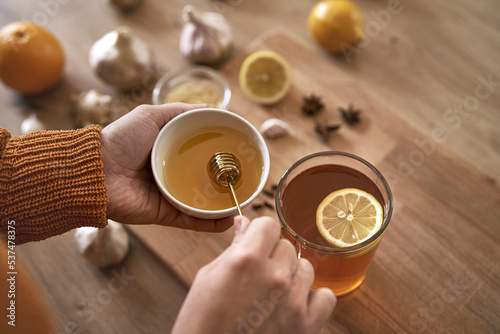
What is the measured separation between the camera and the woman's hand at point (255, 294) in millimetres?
771

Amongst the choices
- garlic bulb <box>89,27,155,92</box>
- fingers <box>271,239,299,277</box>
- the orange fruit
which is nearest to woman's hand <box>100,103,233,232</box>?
fingers <box>271,239,299,277</box>

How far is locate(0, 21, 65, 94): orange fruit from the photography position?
139cm

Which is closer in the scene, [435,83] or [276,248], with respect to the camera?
[276,248]

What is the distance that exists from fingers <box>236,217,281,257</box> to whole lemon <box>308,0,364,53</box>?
0.87 metres

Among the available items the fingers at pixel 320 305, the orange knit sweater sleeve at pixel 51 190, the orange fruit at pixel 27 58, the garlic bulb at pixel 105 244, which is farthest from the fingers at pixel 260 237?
the orange fruit at pixel 27 58

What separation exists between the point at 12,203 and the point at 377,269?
846 mm

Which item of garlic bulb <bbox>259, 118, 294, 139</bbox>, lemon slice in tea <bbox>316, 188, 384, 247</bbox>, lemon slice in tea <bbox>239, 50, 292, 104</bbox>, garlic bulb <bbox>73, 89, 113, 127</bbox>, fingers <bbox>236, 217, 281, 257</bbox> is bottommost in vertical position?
garlic bulb <bbox>73, 89, 113, 127</bbox>

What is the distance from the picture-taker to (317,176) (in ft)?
3.40

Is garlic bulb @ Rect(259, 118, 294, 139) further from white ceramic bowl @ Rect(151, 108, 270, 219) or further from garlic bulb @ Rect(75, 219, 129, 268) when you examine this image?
garlic bulb @ Rect(75, 219, 129, 268)

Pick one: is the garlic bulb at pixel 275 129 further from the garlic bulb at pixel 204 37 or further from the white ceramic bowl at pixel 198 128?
the garlic bulb at pixel 204 37

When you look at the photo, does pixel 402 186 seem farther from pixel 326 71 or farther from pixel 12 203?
pixel 12 203

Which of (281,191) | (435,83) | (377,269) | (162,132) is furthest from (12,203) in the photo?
(435,83)

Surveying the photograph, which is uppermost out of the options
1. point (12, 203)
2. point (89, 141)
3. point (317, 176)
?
point (317, 176)

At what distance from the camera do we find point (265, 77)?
1.35m
